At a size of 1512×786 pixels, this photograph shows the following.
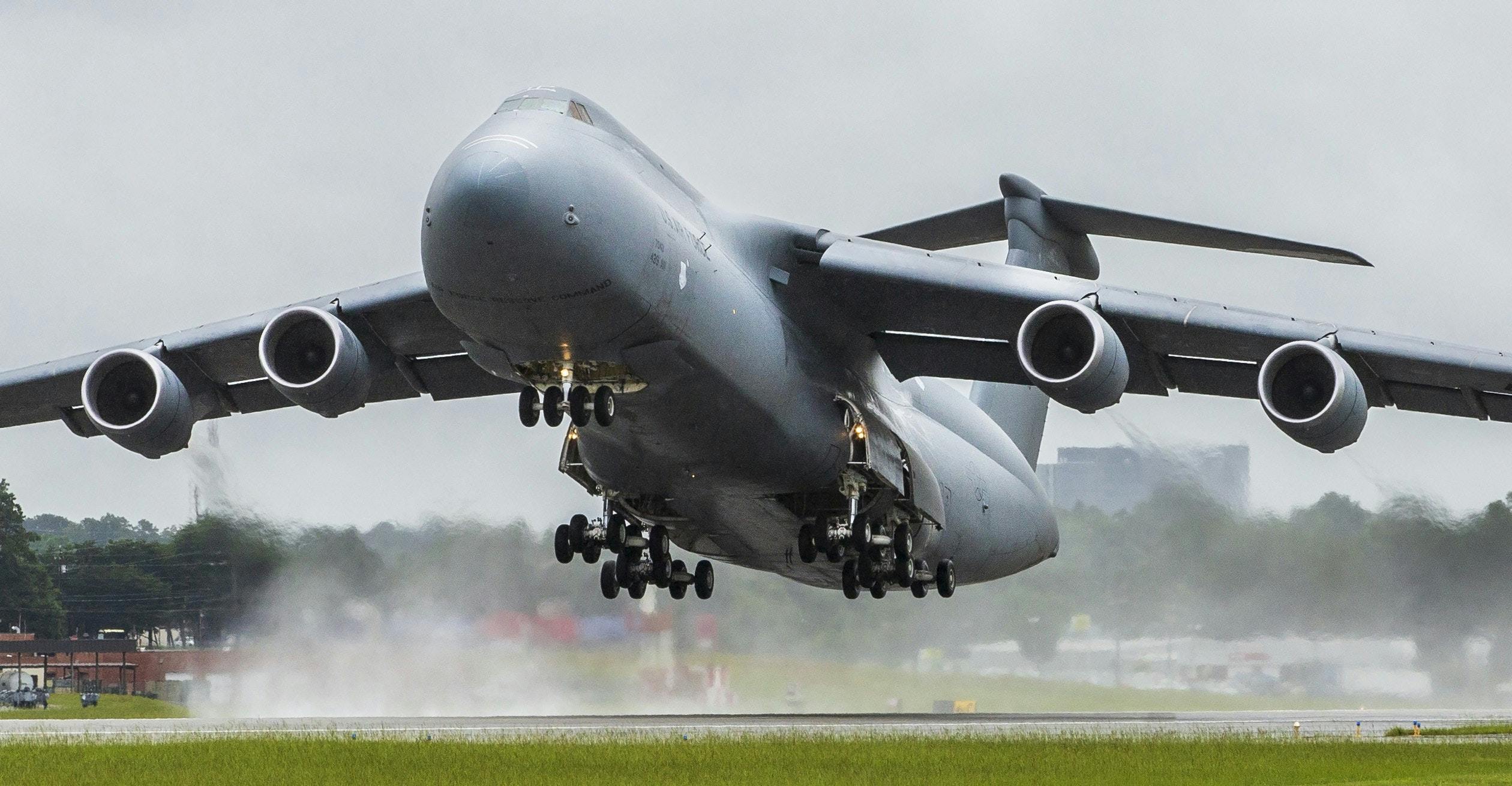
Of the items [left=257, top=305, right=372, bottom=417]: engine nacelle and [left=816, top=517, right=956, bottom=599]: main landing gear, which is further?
[left=816, top=517, right=956, bottom=599]: main landing gear

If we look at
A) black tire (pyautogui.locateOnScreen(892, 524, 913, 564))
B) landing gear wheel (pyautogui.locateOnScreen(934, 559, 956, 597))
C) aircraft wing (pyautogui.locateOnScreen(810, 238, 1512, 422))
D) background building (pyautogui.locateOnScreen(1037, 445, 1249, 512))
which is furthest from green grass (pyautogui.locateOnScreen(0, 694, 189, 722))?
background building (pyautogui.locateOnScreen(1037, 445, 1249, 512))

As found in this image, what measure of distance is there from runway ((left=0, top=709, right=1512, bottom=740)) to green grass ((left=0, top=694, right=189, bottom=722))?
1.27 ft

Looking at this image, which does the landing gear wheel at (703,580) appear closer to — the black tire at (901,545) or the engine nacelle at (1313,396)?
the black tire at (901,545)

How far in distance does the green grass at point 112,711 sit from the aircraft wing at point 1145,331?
10923 mm

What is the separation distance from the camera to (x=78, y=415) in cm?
1694

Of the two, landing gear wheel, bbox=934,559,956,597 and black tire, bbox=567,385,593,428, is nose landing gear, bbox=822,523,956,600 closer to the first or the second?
landing gear wheel, bbox=934,559,956,597

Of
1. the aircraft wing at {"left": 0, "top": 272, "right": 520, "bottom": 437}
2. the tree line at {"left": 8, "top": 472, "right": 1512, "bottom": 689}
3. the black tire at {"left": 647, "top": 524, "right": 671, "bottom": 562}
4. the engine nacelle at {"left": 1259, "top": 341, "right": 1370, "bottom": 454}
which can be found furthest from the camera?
the tree line at {"left": 8, "top": 472, "right": 1512, "bottom": 689}

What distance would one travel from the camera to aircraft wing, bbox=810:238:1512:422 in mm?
14242

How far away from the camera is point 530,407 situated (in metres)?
13.1

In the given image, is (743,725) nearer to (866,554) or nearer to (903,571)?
(903,571)

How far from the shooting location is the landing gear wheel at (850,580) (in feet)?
53.7

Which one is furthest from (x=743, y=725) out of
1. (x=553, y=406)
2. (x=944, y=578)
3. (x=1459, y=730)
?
(x=1459, y=730)

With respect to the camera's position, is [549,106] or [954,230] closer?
[549,106]

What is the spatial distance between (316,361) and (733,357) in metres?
3.61
